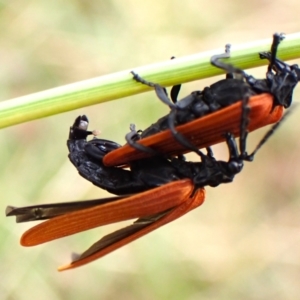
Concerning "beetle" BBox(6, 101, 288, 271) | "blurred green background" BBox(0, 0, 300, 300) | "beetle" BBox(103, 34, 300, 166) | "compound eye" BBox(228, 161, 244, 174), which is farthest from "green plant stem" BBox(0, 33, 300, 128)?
"blurred green background" BBox(0, 0, 300, 300)

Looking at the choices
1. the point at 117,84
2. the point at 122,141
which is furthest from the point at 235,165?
the point at 122,141

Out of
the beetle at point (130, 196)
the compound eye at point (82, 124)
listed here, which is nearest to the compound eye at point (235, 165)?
the beetle at point (130, 196)

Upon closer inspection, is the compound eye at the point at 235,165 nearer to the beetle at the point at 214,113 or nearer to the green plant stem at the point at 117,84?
the beetle at the point at 214,113

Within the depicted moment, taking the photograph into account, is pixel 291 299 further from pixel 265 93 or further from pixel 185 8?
pixel 265 93

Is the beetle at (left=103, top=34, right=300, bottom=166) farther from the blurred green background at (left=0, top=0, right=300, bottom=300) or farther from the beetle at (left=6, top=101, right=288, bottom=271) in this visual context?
the blurred green background at (left=0, top=0, right=300, bottom=300)

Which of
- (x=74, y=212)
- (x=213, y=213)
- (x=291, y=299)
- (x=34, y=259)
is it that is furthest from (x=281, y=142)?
(x=74, y=212)

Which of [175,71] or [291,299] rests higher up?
[175,71]
